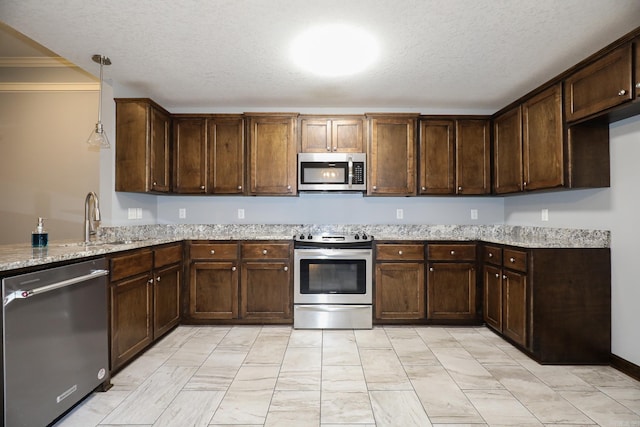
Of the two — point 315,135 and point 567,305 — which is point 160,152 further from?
point 567,305

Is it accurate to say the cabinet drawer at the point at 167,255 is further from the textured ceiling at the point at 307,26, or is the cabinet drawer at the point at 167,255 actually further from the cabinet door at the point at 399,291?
the cabinet door at the point at 399,291

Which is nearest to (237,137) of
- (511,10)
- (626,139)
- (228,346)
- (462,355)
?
(228,346)

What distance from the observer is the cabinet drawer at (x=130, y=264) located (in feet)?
7.70

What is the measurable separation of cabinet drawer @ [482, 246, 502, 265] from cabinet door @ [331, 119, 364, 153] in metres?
1.68

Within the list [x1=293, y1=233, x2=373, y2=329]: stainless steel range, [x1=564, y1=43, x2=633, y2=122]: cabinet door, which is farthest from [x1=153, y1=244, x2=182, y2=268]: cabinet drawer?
[x1=564, y1=43, x2=633, y2=122]: cabinet door

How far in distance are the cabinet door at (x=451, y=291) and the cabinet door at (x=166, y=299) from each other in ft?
8.55

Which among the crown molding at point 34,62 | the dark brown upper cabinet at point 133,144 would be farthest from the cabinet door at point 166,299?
the crown molding at point 34,62

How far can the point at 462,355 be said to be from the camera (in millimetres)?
2793

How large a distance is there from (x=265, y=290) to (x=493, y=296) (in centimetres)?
231

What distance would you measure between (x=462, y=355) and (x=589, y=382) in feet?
2.73

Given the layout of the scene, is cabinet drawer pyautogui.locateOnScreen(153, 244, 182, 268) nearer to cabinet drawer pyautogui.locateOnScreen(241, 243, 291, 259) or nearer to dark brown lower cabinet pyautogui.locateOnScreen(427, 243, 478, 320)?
cabinet drawer pyautogui.locateOnScreen(241, 243, 291, 259)

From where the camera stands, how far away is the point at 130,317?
2570mm

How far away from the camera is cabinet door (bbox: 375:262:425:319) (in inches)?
138

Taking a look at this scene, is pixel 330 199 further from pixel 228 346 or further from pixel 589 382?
pixel 589 382
